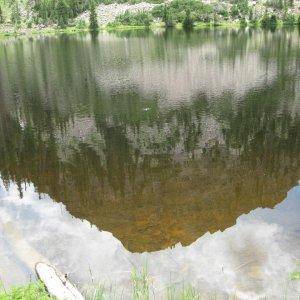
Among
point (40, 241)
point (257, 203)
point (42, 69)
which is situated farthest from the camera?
point (42, 69)

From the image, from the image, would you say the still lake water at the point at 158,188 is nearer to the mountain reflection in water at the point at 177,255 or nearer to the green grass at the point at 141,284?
the mountain reflection in water at the point at 177,255

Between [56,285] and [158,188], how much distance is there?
40.0 feet

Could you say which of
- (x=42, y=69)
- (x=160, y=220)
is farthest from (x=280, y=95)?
(x=42, y=69)

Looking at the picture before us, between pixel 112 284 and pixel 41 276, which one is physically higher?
pixel 41 276

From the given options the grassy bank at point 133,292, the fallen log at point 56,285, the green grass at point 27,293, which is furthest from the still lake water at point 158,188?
the green grass at point 27,293

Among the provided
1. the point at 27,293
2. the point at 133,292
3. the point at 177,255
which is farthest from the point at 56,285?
the point at 177,255

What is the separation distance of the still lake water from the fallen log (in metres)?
1.67

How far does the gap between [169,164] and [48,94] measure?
3262 cm

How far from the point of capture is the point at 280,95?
5044cm

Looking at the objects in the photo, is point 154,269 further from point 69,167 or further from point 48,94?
point 48,94

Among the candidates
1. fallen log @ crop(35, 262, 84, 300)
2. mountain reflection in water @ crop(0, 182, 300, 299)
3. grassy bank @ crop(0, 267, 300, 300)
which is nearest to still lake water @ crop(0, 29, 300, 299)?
mountain reflection in water @ crop(0, 182, 300, 299)

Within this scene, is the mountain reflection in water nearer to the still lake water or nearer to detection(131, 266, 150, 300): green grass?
the still lake water

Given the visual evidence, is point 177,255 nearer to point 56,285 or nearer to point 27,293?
point 56,285

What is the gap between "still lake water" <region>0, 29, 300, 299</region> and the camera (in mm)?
18562
